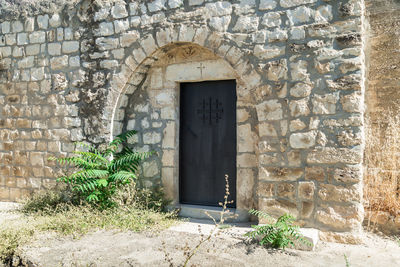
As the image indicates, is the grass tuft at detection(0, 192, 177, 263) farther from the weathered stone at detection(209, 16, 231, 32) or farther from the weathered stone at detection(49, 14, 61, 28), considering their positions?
the weathered stone at detection(49, 14, 61, 28)

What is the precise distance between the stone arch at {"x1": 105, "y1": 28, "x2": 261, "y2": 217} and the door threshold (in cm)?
5

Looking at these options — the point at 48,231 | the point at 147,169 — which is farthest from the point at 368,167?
the point at 48,231

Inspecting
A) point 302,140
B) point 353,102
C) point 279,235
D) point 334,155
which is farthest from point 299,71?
point 279,235

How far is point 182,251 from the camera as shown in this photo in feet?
11.2

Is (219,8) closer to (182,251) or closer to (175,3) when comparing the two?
(175,3)

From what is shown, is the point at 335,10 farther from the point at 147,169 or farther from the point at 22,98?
the point at 22,98

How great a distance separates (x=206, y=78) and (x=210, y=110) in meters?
0.44

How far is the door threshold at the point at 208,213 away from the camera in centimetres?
446

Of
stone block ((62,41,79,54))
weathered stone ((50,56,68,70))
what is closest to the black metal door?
stone block ((62,41,79,54))

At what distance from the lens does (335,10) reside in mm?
3850

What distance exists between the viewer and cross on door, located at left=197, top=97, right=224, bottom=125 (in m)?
4.74

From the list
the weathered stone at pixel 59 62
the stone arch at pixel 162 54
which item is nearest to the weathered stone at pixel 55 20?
the weathered stone at pixel 59 62

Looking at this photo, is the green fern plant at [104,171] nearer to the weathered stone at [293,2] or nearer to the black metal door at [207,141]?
the black metal door at [207,141]

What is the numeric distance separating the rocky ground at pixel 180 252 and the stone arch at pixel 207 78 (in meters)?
0.84
